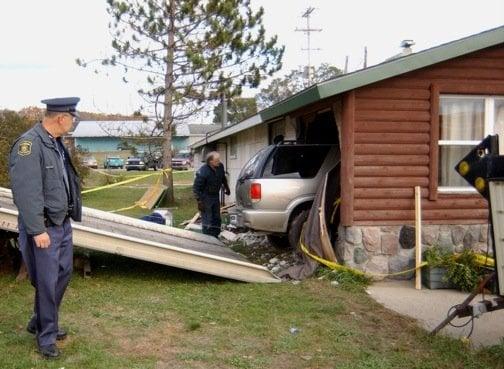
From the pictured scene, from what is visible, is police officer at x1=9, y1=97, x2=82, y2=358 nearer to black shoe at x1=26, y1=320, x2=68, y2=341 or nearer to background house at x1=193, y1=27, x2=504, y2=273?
black shoe at x1=26, y1=320, x2=68, y2=341

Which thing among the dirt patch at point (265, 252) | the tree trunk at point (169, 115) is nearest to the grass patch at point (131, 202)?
the tree trunk at point (169, 115)

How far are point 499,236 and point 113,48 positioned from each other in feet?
58.0

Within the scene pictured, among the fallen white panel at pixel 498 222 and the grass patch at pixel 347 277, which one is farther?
the grass patch at pixel 347 277

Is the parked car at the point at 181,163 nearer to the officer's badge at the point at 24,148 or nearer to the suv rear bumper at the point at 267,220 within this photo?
the suv rear bumper at the point at 267,220

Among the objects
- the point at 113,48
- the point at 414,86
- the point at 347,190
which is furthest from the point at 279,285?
the point at 113,48

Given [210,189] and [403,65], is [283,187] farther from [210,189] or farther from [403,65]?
[403,65]

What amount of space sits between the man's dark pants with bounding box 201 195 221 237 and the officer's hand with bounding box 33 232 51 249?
6.24 m

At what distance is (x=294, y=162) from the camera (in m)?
9.04

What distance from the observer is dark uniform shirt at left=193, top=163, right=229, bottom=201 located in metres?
10.4

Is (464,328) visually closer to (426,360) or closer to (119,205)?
(426,360)

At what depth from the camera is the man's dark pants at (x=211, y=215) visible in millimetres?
10562

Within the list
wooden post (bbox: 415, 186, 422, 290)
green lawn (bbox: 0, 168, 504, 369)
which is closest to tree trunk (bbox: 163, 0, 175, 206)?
green lawn (bbox: 0, 168, 504, 369)

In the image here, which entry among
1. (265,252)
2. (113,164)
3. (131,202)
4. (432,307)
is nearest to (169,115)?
(131,202)

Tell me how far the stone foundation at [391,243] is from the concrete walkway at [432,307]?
291 mm
